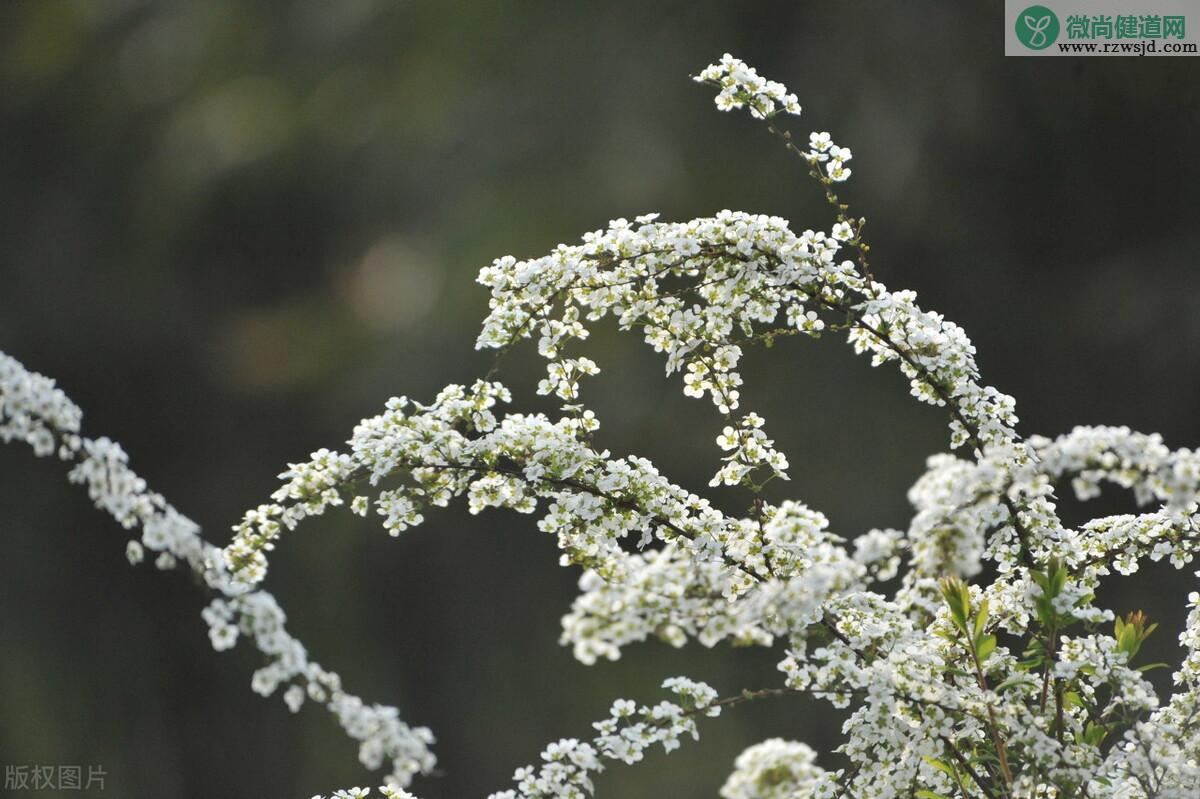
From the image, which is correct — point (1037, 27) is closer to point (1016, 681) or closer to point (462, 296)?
point (462, 296)

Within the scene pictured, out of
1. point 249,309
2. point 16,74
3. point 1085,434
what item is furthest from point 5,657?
point 1085,434

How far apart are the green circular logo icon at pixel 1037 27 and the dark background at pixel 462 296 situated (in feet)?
0.52

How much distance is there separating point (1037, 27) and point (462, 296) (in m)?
2.23

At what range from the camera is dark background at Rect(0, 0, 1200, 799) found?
13.3ft

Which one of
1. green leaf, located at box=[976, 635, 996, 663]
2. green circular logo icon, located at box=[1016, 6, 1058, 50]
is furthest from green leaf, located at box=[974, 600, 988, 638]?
green circular logo icon, located at box=[1016, 6, 1058, 50]

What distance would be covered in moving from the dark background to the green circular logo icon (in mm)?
157

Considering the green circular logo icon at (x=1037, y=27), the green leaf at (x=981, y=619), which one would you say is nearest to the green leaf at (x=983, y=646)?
the green leaf at (x=981, y=619)

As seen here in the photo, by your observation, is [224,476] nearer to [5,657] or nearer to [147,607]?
[147,607]

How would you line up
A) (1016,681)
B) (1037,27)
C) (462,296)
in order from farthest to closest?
(462,296), (1037,27), (1016,681)

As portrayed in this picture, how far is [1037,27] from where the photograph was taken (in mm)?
3844

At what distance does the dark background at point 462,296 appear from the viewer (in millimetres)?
4051

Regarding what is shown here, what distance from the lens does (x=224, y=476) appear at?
436 centimetres

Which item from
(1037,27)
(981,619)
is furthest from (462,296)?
(981,619)

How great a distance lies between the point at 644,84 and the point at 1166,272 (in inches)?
79.5
